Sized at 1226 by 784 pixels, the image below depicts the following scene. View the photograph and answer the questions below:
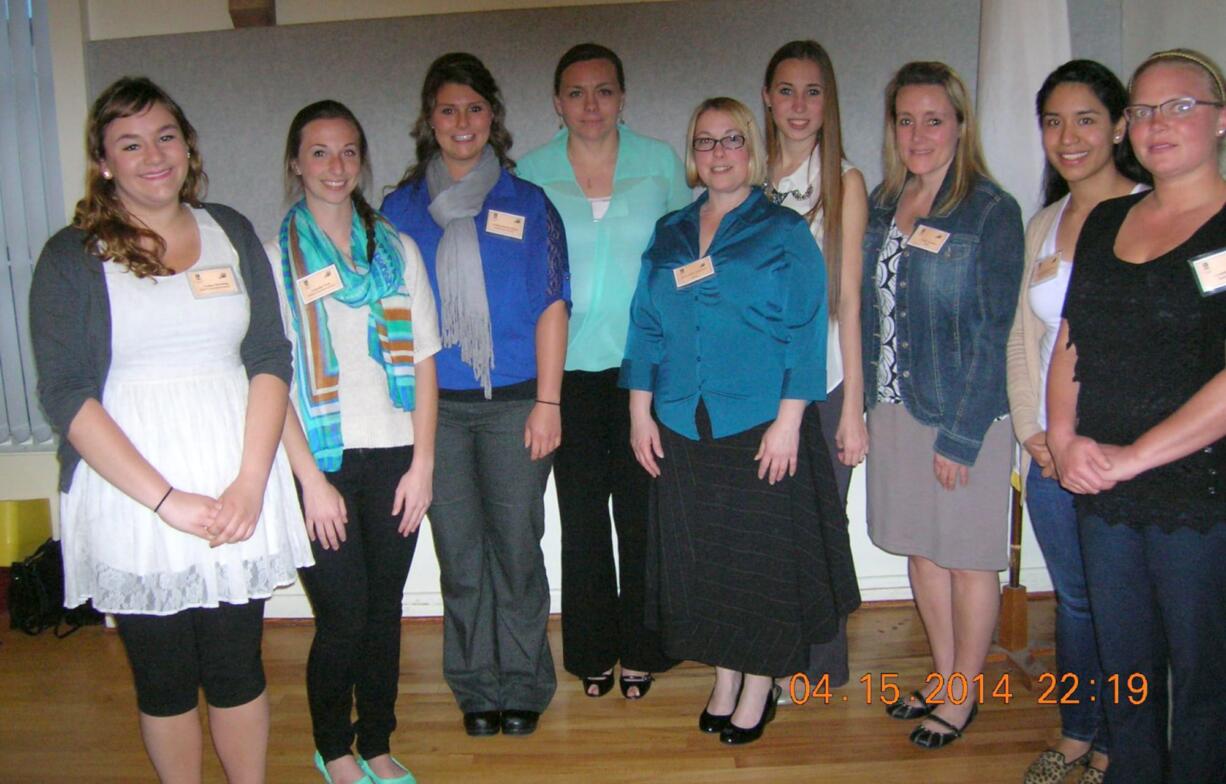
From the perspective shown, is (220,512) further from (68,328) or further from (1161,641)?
(1161,641)

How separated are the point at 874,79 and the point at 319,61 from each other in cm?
196

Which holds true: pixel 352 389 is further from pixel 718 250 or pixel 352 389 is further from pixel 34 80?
pixel 34 80

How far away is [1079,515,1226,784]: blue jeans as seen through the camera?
5.56 feet

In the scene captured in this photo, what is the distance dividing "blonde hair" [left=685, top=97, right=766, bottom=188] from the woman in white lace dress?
1.10 m

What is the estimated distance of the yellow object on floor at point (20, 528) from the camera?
355 cm

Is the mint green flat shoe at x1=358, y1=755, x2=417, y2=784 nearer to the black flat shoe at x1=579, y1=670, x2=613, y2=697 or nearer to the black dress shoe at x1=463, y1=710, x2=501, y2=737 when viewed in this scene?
the black dress shoe at x1=463, y1=710, x2=501, y2=737

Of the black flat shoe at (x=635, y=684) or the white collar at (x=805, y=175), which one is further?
the black flat shoe at (x=635, y=684)

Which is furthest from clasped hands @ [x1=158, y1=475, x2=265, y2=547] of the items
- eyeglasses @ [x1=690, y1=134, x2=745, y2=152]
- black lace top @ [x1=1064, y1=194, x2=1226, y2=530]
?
black lace top @ [x1=1064, y1=194, x2=1226, y2=530]

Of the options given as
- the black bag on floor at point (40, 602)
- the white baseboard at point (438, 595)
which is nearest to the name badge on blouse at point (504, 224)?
the white baseboard at point (438, 595)

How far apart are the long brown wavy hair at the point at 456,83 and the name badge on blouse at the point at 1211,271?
1.60 meters

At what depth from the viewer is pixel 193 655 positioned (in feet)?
6.01

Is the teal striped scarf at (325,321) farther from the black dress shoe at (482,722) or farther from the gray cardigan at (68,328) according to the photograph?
the black dress shoe at (482,722)

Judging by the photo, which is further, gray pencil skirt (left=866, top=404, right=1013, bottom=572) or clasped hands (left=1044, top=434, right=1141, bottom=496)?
gray pencil skirt (left=866, top=404, right=1013, bottom=572)

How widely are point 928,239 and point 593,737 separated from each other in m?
1.62
